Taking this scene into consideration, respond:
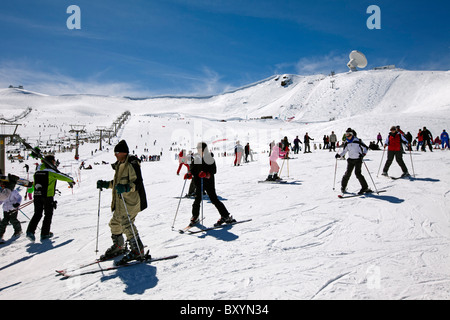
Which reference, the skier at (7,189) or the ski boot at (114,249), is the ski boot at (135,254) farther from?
the skier at (7,189)

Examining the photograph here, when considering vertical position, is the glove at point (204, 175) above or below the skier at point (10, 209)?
above

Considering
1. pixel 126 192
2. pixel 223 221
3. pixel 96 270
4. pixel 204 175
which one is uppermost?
pixel 204 175

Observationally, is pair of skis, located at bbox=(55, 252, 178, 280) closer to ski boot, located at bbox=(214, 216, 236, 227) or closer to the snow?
the snow

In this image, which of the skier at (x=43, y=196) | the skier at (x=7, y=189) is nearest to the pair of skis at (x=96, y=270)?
the skier at (x=43, y=196)

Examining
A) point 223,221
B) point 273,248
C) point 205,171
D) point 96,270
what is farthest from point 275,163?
point 96,270

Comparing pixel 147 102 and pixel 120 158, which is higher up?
pixel 147 102

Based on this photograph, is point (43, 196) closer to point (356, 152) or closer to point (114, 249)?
point (114, 249)

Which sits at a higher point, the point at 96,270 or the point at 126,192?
the point at 126,192

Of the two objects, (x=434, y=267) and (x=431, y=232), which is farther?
(x=431, y=232)

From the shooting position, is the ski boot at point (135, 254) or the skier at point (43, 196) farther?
the skier at point (43, 196)

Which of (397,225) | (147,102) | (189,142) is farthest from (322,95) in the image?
(147,102)
